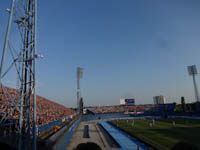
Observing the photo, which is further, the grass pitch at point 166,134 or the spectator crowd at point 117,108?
the spectator crowd at point 117,108

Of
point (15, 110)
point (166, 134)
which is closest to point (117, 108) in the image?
point (166, 134)

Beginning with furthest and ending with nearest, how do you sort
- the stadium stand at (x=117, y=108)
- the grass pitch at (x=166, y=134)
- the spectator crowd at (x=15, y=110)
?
the stadium stand at (x=117, y=108)
the grass pitch at (x=166, y=134)
the spectator crowd at (x=15, y=110)

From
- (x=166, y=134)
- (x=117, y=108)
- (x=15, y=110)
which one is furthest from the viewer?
(x=117, y=108)

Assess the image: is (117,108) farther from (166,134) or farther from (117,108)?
(166,134)

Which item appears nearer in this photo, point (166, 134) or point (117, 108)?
point (166, 134)

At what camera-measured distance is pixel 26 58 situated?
8.17 metres

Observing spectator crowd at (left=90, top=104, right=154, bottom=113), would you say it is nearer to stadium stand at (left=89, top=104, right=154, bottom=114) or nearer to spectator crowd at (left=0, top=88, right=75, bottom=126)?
stadium stand at (left=89, top=104, right=154, bottom=114)

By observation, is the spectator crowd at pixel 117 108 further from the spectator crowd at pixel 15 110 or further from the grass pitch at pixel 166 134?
the grass pitch at pixel 166 134

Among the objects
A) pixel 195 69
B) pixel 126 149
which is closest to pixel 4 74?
pixel 126 149

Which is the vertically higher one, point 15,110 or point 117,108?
point 15,110

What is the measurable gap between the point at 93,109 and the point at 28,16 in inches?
2732

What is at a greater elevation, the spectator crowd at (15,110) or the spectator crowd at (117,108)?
the spectator crowd at (15,110)

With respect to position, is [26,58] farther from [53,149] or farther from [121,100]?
[121,100]

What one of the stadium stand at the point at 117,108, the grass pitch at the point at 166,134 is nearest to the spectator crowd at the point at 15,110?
the grass pitch at the point at 166,134
